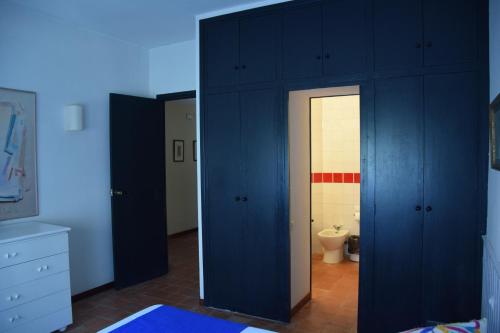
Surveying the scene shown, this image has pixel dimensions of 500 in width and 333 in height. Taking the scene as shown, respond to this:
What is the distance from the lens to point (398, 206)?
2.95 metres

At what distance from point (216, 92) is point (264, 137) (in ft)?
2.30

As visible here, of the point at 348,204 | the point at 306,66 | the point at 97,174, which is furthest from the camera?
the point at 348,204

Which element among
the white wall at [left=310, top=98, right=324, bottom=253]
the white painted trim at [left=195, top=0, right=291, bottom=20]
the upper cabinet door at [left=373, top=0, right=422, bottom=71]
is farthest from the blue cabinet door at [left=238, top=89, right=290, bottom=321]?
the white wall at [left=310, top=98, right=324, bottom=253]

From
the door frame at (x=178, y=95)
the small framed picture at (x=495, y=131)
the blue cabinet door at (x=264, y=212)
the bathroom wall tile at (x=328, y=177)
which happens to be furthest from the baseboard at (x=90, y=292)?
the small framed picture at (x=495, y=131)

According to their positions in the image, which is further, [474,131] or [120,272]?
[120,272]

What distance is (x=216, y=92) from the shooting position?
12.1 feet

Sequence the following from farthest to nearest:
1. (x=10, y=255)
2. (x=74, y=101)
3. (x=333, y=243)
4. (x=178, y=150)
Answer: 1. (x=178, y=150)
2. (x=333, y=243)
3. (x=74, y=101)
4. (x=10, y=255)

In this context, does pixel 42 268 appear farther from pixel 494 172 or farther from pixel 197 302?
pixel 494 172

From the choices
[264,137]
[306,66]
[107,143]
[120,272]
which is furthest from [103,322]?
[306,66]

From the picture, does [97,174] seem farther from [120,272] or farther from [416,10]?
[416,10]

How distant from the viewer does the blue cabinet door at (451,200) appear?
2729 mm

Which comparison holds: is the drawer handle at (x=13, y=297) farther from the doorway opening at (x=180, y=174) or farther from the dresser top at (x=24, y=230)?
the doorway opening at (x=180, y=174)

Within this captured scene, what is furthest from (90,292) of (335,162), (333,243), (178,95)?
(335,162)

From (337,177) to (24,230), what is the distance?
4065 millimetres
